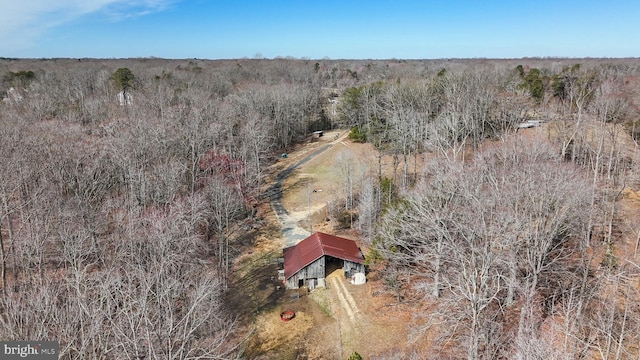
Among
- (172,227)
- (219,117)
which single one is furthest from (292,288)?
(219,117)

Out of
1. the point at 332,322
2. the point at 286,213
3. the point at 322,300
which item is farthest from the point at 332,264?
the point at 286,213

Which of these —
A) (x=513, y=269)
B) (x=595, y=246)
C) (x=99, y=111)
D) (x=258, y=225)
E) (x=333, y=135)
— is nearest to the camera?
(x=513, y=269)

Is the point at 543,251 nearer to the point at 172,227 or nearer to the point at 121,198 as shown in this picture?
the point at 172,227

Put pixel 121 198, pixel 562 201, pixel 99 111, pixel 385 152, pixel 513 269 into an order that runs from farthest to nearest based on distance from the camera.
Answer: pixel 385 152 → pixel 99 111 → pixel 121 198 → pixel 562 201 → pixel 513 269

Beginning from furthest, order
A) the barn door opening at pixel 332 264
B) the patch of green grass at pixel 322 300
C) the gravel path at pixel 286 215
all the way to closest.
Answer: the gravel path at pixel 286 215 → the barn door opening at pixel 332 264 → the patch of green grass at pixel 322 300

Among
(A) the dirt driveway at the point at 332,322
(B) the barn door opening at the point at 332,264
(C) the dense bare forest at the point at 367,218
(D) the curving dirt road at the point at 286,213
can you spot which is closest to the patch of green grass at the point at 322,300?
(A) the dirt driveway at the point at 332,322

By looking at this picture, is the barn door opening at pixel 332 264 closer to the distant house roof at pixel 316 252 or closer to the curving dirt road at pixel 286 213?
the distant house roof at pixel 316 252

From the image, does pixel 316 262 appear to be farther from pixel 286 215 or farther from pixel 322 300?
pixel 286 215

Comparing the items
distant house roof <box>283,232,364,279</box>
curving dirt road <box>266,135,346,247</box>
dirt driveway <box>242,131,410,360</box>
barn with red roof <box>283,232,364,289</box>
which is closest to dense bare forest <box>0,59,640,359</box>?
dirt driveway <box>242,131,410,360</box>
